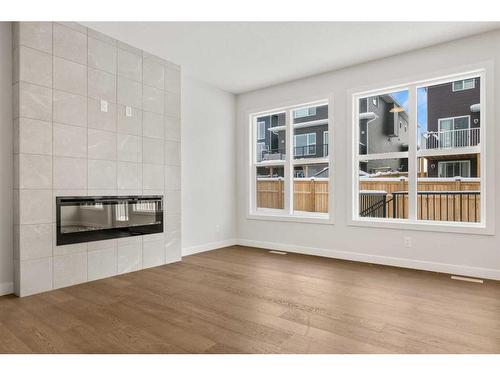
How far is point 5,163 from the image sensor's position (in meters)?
2.99

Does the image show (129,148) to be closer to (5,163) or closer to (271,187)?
(5,163)

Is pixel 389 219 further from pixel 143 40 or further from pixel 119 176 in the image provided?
pixel 143 40

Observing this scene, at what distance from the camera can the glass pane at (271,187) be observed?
539 centimetres

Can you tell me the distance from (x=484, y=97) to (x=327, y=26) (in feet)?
6.34

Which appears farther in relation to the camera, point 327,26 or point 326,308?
point 327,26

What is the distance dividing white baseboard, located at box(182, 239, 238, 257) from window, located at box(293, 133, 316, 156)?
1.91 meters

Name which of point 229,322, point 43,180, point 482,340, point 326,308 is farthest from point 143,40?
point 482,340

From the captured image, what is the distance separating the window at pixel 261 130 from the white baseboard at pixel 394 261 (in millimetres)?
1853

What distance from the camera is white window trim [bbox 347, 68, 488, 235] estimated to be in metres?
3.45

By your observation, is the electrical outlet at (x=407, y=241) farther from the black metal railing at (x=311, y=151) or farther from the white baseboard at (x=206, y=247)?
the white baseboard at (x=206, y=247)

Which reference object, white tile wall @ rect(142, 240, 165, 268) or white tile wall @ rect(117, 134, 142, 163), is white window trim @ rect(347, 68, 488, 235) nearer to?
white tile wall @ rect(142, 240, 165, 268)

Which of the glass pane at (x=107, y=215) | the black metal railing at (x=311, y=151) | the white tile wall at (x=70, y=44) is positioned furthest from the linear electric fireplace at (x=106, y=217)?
the black metal railing at (x=311, y=151)

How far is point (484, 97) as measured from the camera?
350 cm

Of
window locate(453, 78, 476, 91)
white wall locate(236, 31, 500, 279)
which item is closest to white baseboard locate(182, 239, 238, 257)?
white wall locate(236, 31, 500, 279)
